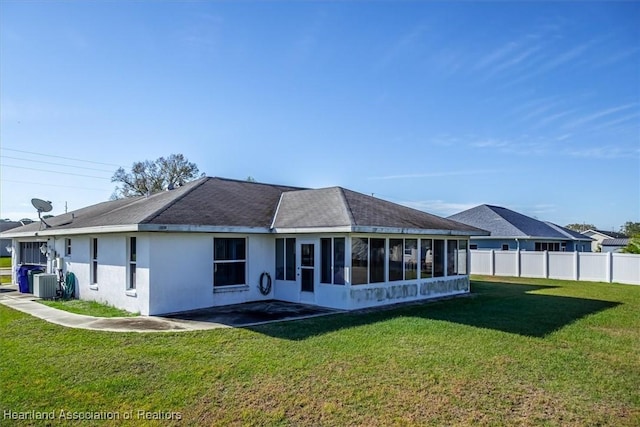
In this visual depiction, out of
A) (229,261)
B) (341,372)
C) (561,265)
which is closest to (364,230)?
(229,261)

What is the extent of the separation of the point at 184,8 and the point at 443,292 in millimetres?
12397

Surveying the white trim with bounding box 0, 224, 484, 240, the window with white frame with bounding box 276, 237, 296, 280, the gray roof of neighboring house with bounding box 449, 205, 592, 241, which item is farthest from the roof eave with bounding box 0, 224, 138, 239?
the gray roof of neighboring house with bounding box 449, 205, 592, 241

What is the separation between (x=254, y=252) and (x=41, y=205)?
29.8 ft

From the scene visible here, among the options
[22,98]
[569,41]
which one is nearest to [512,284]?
[569,41]

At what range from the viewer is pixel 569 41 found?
12.9m

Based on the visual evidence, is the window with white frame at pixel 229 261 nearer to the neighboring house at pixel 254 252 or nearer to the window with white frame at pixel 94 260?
the neighboring house at pixel 254 252

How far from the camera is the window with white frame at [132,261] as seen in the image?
12.1 metres

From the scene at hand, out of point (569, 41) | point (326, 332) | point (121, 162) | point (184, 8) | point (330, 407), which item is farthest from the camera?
point (121, 162)

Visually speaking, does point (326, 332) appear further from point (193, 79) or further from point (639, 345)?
point (193, 79)

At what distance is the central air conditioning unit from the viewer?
14.6m

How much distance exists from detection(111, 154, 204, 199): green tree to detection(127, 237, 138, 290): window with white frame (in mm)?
37793

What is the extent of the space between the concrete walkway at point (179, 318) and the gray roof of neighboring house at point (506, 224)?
19052 mm

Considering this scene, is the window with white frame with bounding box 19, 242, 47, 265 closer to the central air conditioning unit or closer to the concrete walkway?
the central air conditioning unit

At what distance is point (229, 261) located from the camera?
1313 centimetres
